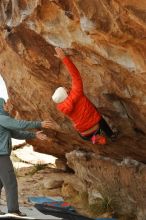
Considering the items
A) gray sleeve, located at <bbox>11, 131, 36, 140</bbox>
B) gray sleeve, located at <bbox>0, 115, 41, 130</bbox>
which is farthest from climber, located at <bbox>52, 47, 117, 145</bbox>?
gray sleeve, located at <bbox>11, 131, 36, 140</bbox>

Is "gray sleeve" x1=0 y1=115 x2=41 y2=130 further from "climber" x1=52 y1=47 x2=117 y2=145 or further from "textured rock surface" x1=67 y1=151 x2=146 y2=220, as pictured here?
"textured rock surface" x1=67 y1=151 x2=146 y2=220

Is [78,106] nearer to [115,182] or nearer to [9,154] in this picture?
[9,154]

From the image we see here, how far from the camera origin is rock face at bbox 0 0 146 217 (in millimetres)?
6812

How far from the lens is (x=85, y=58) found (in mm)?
8273

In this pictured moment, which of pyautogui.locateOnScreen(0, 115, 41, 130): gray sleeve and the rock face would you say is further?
pyautogui.locateOnScreen(0, 115, 41, 130): gray sleeve

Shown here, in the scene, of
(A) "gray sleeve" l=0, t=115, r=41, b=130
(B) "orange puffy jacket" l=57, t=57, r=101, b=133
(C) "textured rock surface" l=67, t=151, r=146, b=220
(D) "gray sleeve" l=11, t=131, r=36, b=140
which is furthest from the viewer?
(C) "textured rock surface" l=67, t=151, r=146, b=220

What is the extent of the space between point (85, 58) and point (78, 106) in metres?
0.91

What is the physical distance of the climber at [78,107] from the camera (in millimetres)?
7824

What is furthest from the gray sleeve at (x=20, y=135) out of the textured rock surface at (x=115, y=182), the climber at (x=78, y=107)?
the textured rock surface at (x=115, y=182)

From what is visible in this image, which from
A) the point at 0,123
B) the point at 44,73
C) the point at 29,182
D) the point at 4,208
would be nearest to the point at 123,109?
the point at 44,73

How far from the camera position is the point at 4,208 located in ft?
32.6

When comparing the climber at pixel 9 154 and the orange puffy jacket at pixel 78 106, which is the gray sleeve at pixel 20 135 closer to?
the climber at pixel 9 154

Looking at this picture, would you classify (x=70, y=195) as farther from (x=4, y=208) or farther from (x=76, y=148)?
(x=4, y=208)

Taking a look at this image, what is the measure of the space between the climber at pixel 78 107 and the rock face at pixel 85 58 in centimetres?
46
